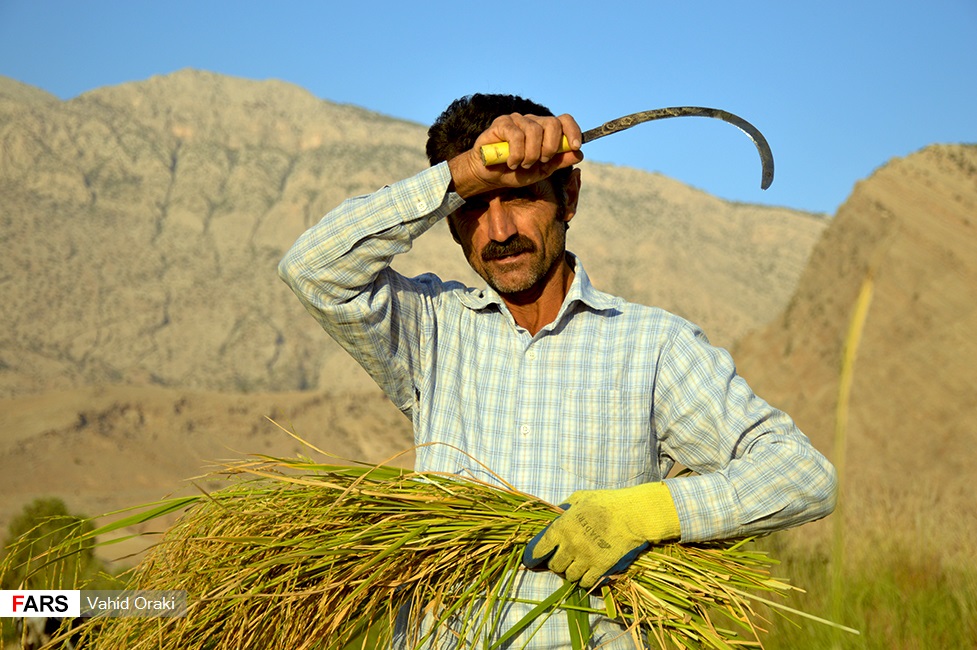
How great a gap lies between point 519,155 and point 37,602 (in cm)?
137

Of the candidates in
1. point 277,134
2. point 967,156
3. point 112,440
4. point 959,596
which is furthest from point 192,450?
point 277,134

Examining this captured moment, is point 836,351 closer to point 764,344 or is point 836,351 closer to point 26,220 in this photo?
point 764,344

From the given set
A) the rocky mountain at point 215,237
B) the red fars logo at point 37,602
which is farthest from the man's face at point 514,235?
the rocky mountain at point 215,237

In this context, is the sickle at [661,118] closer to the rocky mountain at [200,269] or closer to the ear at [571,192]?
the ear at [571,192]

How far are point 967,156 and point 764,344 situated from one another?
3.79m

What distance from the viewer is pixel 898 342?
10227mm

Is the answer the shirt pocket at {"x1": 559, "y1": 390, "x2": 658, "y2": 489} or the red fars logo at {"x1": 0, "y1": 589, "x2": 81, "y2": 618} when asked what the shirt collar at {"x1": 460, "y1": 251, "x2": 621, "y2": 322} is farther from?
the red fars logo at {"x1": 0, "y1": 589, "x2": 81, "y2": 618}

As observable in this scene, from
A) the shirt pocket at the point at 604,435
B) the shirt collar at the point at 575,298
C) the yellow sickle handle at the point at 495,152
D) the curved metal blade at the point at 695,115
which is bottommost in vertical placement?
the shirt pocket at the point at 604,435

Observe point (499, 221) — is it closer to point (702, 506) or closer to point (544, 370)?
point (544, 370)

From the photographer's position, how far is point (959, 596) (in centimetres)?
353

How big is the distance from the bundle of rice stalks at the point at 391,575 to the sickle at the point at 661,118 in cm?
63

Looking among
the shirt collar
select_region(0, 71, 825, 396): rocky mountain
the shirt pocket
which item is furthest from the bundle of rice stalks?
select_region(0, 71, 825, 396): rocky mountain

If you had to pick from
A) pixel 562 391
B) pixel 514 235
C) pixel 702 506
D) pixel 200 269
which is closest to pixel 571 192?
pixel 514 235

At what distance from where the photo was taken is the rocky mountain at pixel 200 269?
2097 centimetres
